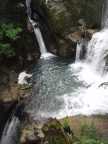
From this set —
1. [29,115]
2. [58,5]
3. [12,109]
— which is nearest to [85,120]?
[29,115]

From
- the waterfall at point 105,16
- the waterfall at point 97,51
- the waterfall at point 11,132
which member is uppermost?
the waterfall at point 105,16

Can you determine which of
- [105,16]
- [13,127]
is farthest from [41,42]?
[13,127]

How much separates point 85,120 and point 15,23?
605cm

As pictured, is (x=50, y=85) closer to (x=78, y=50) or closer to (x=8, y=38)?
(x=78, y=50)

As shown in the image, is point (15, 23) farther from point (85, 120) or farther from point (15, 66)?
point (85, 120)

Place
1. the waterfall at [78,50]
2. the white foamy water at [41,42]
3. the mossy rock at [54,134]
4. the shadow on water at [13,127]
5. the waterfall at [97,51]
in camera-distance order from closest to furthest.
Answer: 1. the mossy rock at [54,134]
2. the shadow on water at [13,127]
3. the waterfall at [97,51]
4. the waterfall at [78,50]
5. the white foamy water at [41,42]

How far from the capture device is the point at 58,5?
1474cm

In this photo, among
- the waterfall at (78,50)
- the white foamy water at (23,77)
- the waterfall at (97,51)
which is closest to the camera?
the white foamy water at (23,77)

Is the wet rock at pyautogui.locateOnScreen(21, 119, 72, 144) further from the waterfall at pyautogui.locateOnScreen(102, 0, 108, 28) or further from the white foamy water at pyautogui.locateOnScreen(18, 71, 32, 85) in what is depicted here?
the waterfall at pyautogui.locateOnScreen(102, 0, 108, 28)

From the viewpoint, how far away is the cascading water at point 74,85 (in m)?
11.0

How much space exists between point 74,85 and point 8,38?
341cm

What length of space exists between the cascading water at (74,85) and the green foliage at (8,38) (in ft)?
4.57

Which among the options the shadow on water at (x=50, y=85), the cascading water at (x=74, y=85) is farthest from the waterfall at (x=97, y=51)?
the shadow on water at (x=50, y=85)

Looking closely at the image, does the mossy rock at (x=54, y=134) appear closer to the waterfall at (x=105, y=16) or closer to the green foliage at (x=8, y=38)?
the green foliage at (x=8, y=38)
